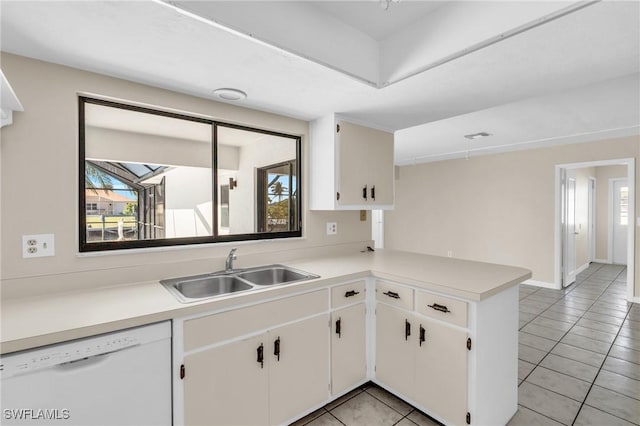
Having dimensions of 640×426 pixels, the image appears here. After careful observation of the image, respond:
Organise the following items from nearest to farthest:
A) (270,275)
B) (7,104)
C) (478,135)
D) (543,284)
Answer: (7,104), (270,275), (478,135), (543,284)

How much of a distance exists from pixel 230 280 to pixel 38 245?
102 centimetres

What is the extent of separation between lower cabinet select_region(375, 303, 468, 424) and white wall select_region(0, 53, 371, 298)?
1.49 m

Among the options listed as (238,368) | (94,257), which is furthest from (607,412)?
→ (94,257)

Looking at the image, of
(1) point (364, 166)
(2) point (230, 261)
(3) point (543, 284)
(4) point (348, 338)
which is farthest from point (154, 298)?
(3) point (543, 284)

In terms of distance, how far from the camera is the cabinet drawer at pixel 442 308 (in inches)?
63.3

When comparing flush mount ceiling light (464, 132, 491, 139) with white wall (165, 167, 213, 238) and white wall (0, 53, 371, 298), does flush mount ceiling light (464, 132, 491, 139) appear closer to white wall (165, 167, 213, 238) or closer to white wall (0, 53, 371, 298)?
white wall (165, 167, 213, 238)

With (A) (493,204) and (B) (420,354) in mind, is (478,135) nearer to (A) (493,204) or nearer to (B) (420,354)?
(A) (493,204)

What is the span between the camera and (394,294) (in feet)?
6.42

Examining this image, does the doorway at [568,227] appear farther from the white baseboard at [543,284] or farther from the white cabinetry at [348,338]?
the white cabinetry at [348,338]

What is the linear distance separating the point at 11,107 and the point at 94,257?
81 cm

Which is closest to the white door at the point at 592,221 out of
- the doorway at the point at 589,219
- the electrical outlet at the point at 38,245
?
the doorway at the point at 589,219

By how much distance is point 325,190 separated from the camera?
8.05ft

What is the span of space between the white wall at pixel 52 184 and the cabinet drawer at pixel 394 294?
4.52ft

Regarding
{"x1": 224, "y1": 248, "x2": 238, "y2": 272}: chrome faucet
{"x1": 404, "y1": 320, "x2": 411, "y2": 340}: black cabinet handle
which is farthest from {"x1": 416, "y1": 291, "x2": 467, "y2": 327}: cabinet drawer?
{"x1": 224, "y1": 248, "x2": 238, "y2": 272}: chrome faucet
